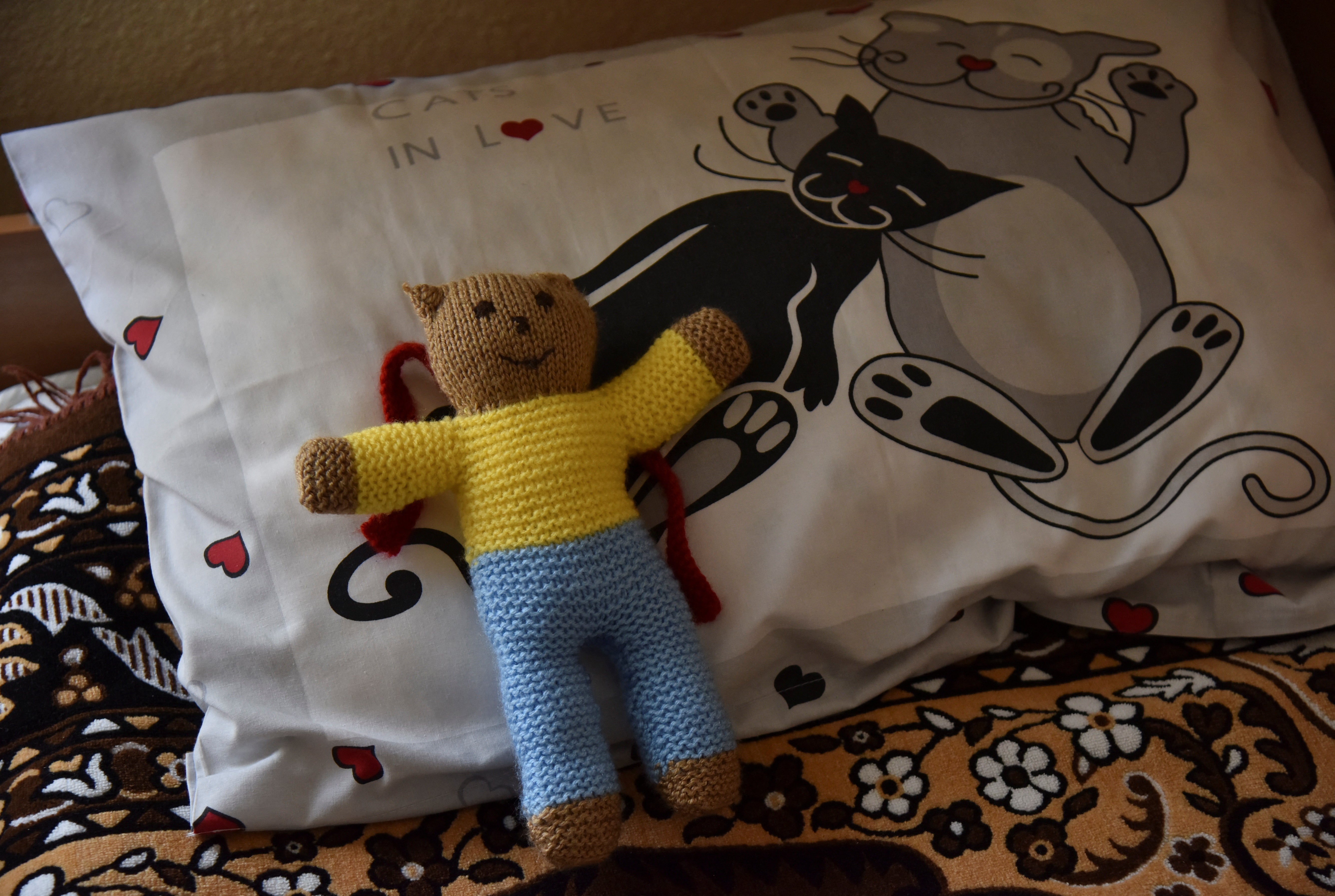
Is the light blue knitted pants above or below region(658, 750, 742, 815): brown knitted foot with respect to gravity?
above

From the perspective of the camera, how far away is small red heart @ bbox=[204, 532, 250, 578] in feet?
2.18

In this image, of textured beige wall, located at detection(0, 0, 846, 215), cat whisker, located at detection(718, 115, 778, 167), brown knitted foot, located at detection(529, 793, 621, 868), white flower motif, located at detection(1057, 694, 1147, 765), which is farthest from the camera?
textured beige wall, located at detection(0, 0, 846, 215)

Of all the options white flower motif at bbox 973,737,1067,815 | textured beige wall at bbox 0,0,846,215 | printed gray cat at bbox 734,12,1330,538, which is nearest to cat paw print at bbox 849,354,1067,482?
printed gray cat at bbox 734,12,1330,538

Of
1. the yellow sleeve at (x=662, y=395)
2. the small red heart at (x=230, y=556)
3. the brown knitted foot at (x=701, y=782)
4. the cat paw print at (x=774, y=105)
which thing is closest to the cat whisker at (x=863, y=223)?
the cat paw print at (x=774, y=105)

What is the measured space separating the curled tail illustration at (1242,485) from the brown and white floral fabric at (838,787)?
0.40 ft

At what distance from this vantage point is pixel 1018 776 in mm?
688

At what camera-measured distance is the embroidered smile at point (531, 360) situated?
2.04 ft

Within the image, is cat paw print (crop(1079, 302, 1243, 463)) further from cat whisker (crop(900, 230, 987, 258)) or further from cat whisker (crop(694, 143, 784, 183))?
cat whisker (crop(694, 143, 784, 183))

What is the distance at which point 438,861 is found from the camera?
65 cm

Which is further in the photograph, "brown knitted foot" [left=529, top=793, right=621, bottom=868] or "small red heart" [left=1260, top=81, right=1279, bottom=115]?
"small red heart" [left=1260, top=81, right=1279, bottom=115]

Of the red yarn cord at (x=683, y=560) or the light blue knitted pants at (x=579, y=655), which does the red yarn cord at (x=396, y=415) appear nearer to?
the light blue knitted pants at (x=579, y=655)

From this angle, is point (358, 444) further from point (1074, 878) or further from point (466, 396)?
point (1074, 878)

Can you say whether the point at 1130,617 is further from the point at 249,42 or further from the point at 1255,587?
the point at 249,42

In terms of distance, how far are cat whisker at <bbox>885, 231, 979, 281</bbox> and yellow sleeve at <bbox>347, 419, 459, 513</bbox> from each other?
40 centimetres
